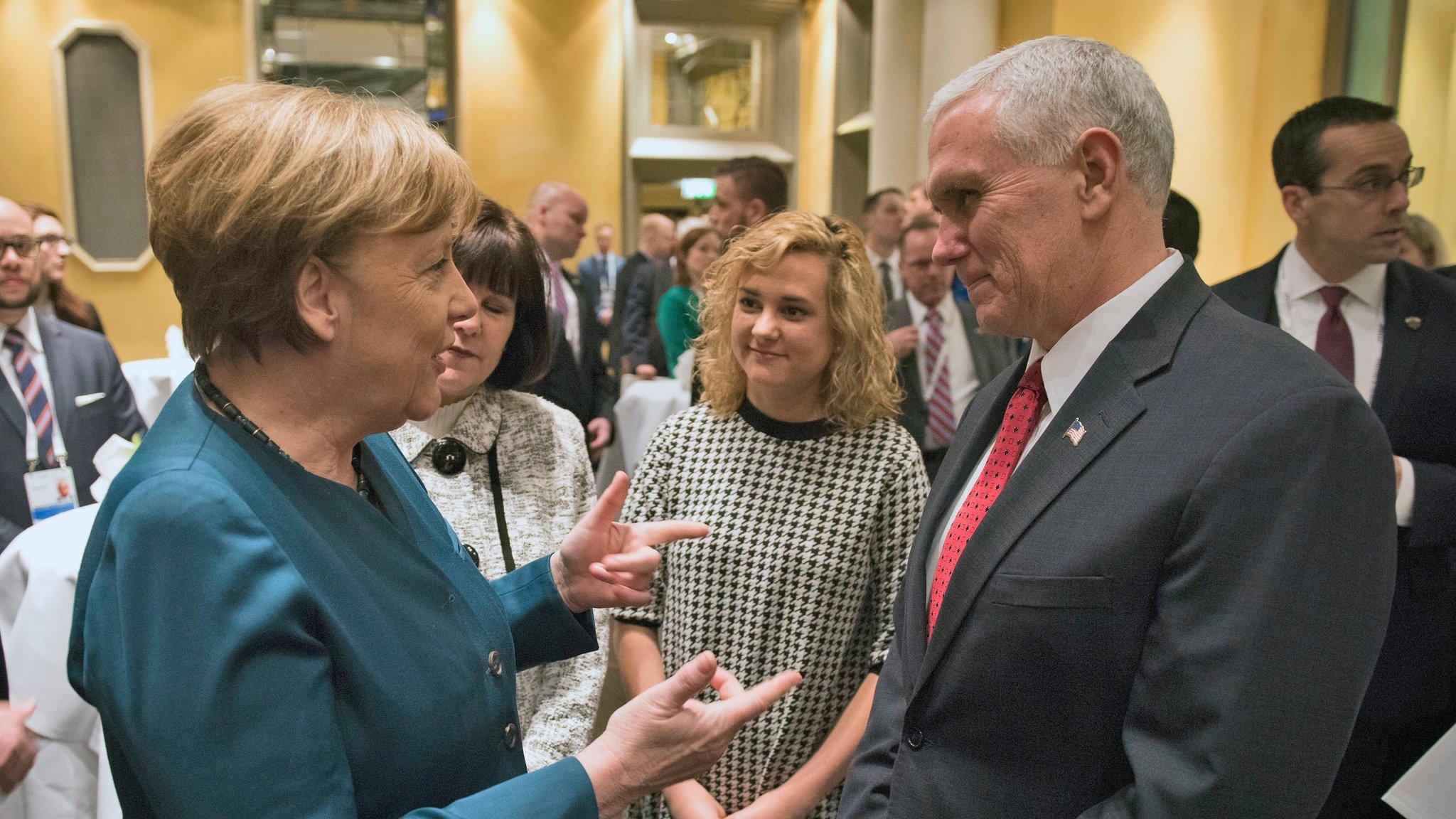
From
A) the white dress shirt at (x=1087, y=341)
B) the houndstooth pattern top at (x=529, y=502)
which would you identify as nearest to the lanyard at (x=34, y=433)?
the houndstooth pattern top at (x=529, y=502)

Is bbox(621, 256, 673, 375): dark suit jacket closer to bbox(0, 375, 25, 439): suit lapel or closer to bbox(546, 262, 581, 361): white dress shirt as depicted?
bbox(546, 262, 581, 361): white dress shirt

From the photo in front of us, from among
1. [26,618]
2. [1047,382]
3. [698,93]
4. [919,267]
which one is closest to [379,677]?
[1047,382]

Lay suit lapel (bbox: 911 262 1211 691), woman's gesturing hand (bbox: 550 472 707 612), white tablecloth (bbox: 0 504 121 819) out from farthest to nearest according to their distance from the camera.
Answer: white tablecloth (bbox: 0 504 121 819) → woman's gesturing hand (bbox: 550 472 707 612) → suit lapel (bbox: 911 262 1211 691)

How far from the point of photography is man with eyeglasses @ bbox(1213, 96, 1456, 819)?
2314 mm

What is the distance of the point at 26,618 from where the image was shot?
1809 mm

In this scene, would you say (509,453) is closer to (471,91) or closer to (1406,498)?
(1406,498)

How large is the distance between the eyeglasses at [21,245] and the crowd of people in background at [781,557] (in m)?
2.38

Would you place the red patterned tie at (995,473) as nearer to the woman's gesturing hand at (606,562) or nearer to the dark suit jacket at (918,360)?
the woman's gesturing hand at (606,562)

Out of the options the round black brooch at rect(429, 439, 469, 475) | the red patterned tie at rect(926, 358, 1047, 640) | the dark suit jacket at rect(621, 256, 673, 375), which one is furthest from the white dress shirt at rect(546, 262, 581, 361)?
the red patterned tie at rect(926, 358, 1047, 640)

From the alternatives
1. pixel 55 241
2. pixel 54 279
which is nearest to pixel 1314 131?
pixel 55 241

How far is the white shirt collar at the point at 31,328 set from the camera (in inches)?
141

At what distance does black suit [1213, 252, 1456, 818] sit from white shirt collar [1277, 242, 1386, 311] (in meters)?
0.14

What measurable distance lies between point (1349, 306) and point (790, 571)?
1656 millimetres

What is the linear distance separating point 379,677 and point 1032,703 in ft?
2.42
